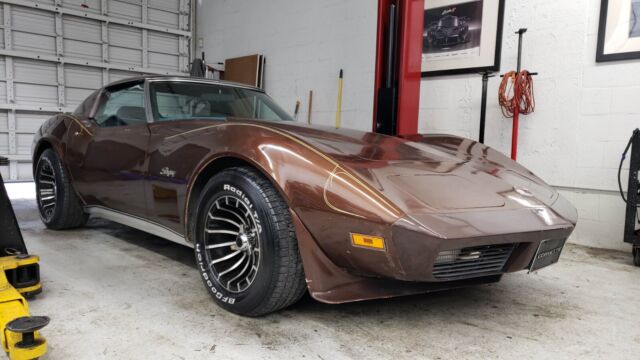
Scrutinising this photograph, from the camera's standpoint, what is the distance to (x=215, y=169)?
2.02 m

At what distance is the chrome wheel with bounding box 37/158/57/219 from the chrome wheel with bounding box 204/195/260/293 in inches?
79.7

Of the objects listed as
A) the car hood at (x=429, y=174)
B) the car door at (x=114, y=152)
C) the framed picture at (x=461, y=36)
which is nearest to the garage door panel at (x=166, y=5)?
the framed picture at (x=461, y=36)

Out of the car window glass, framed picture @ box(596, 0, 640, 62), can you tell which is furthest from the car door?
framed picture @ box(596, 0, 640, 62)

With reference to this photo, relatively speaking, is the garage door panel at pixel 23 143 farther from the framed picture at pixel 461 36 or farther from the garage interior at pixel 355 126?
the framed picture at pixel 461 36

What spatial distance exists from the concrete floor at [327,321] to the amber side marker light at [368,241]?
14.7 inches

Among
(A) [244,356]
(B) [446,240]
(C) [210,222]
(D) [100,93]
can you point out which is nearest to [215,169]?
(C) [210,222]

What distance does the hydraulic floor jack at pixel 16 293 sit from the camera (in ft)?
4.26

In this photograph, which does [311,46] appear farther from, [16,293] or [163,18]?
[16,293]

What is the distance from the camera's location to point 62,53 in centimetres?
714

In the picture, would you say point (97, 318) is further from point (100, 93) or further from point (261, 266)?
point (100, 93)

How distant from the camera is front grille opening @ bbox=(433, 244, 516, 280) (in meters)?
1.50

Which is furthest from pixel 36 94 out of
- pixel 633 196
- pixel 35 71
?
pixel 633 196

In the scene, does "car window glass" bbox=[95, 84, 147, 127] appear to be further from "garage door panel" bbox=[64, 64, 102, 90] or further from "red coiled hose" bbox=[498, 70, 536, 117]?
"garage door panel" bbox=[64, 64, 102, 90]

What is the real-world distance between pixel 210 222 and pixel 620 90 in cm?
350
